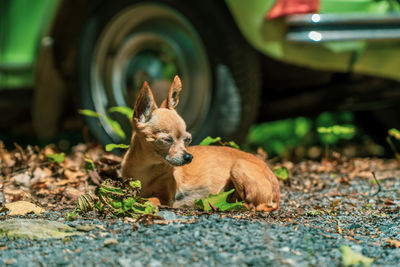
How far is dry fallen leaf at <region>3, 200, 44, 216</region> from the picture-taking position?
96.6 inches

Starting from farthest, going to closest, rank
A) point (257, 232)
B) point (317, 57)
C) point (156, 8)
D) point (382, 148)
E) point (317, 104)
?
point (382, 148) → point (317, 104) → point (156, 8) → point (317, 57) → point (257, 232)

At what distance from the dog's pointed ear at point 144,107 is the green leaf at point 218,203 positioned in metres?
0.46

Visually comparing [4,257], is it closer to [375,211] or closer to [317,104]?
[375,211]

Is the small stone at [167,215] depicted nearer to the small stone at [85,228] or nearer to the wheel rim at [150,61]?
the small stone at [85,228]

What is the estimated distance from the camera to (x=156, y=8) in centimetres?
388

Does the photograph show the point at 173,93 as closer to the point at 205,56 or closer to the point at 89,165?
the point at 89,165

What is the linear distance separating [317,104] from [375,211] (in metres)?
1.88

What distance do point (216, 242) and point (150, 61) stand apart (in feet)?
7.20

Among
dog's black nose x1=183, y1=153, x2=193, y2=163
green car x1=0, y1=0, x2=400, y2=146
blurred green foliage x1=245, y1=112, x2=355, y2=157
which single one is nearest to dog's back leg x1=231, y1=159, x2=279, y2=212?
dog's black nose x1=183, y1=153, x2=193, y2=163

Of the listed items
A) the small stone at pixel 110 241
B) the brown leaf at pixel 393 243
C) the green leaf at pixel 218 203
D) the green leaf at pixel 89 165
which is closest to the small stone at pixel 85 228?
the small stone at pixel 110 241

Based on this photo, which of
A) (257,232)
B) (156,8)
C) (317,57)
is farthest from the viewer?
(156,8)

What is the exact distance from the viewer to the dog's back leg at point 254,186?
102 inches

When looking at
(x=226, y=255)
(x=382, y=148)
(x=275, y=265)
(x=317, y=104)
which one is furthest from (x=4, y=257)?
(x=382, y=148)

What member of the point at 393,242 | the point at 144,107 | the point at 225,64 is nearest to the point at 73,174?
the point at 144,107
